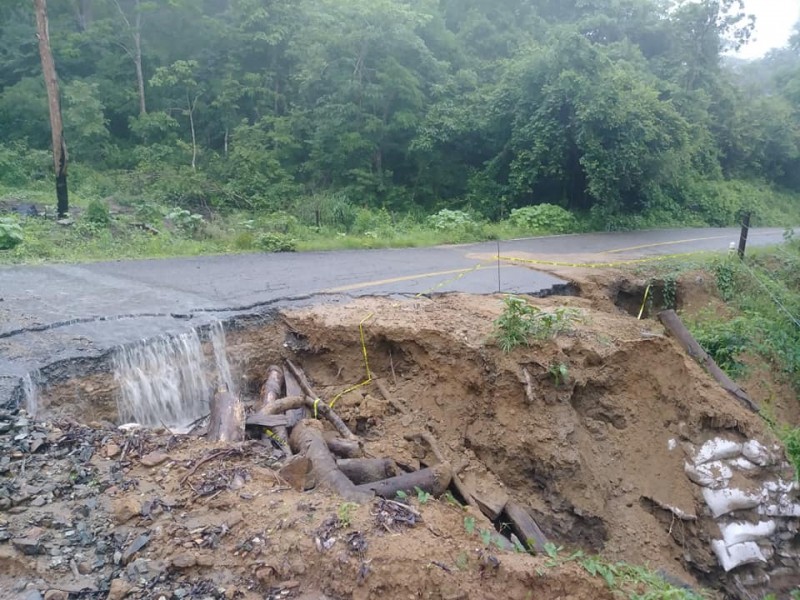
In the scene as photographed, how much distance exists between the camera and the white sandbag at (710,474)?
6938 millimetres

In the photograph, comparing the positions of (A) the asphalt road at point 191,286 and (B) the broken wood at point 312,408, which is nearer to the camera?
(A) the asphalt road at point 191,286

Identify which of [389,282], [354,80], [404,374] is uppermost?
[354,80]

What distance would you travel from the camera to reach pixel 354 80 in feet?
68.8

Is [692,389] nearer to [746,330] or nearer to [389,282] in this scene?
[746,330]

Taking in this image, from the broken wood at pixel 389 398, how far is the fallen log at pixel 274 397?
1.08 meters

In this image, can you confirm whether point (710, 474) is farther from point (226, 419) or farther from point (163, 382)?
point (163, 382)

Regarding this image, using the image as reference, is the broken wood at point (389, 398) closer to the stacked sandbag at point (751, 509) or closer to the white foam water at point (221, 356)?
the white foam water at point (221, 356)

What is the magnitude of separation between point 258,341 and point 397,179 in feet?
57.4

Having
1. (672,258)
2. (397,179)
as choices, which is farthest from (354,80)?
(672,258)

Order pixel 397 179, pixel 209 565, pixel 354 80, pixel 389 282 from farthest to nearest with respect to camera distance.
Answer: pixel 397 179
pixel 354 80
pixel 389 282
pixel 209 565

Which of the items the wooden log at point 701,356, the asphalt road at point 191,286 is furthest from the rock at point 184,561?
the wooden log at point 701,356

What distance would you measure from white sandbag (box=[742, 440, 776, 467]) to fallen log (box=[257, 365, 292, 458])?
5.26 metres

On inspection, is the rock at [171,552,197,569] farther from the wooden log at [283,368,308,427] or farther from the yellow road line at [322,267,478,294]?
the yellow road line at [322,267,478,294]

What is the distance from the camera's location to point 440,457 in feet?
20.5
